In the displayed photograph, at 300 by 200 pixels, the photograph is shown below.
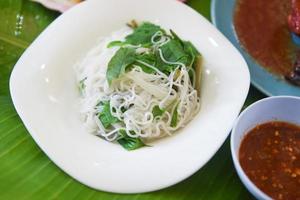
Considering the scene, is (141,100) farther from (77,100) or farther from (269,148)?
(269,148)

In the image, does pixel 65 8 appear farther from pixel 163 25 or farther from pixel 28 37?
pixel 163 25

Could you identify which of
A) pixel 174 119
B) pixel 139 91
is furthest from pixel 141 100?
pixel 174 119

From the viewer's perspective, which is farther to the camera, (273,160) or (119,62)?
(119,62)

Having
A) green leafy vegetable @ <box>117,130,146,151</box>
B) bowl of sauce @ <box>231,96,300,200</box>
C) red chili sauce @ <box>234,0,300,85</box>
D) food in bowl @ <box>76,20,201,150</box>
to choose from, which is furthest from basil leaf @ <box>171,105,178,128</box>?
red chili sauce @ <box>234,0,300,85</box>

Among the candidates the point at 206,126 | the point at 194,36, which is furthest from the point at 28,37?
the point at 206,126

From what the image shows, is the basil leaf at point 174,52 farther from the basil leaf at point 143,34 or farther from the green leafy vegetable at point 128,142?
the green leafy vegetable at point 128,142

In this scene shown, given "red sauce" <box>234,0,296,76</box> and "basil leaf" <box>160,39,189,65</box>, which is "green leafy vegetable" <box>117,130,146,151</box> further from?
"red sauce" <box>234,0,296,76</box>
